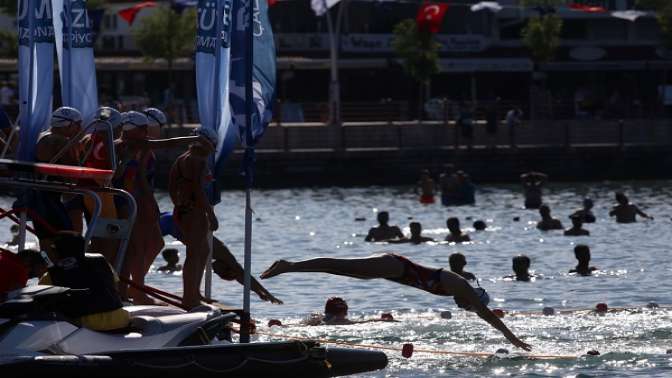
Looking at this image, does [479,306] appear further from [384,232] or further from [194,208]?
[384,232]

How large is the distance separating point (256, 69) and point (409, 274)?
2456 mm

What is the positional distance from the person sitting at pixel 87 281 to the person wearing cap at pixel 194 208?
2.46 m

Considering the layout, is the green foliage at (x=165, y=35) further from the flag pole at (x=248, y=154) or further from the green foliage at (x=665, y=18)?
the flag pole at (x=248, y=154)

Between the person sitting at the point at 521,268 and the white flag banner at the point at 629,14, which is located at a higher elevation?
the white flag banner at the point at 629,14

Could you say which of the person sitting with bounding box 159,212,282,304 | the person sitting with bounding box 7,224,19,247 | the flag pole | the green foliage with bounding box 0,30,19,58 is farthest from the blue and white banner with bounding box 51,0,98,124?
the green foliage with bounding box 0,30,19,58

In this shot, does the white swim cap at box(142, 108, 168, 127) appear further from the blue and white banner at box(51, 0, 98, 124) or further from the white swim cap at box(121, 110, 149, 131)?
the blue and white banner at box(51, 0, 98, 124)

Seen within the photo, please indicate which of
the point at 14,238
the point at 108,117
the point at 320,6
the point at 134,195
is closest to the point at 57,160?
the point at 108,117

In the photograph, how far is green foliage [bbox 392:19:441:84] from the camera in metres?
65.5

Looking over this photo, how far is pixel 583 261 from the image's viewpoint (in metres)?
25.8

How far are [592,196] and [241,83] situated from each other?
33227 mm

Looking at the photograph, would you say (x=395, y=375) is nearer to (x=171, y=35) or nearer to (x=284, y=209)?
(x=284, y=209)

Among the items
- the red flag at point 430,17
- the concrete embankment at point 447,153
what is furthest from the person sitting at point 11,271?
the red flag at point 430,17

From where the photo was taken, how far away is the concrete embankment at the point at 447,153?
2126 inches

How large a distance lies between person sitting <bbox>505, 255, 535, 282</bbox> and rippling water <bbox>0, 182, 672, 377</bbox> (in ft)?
0.84
